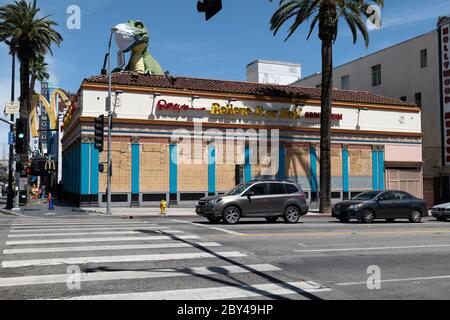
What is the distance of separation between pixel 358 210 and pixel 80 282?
597 inches

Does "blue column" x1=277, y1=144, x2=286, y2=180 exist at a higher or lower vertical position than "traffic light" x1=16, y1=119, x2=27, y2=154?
lower

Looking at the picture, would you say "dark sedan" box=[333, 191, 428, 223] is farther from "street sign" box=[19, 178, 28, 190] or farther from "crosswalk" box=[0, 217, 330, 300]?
"street sign" box=[19, 178, 28, 190]

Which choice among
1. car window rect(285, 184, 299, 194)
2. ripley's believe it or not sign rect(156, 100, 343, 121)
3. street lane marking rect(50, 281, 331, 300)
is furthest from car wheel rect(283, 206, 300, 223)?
ripley's believe it or not sign rect(156, 100, 343, 121)

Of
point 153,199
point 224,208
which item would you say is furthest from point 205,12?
point 153,199

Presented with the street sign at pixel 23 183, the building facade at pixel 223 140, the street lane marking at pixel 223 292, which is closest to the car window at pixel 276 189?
the street lane marking at pixel 223 292

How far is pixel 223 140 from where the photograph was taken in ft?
105

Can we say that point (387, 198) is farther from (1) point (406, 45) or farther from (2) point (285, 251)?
(1) point (406, 45)

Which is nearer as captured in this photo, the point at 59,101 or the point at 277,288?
the point at 277,288

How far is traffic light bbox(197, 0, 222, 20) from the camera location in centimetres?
932

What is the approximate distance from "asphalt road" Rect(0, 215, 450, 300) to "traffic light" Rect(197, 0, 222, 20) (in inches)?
197

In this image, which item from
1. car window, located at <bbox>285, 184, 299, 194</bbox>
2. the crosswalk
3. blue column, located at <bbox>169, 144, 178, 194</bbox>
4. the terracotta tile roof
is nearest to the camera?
the crosswalk

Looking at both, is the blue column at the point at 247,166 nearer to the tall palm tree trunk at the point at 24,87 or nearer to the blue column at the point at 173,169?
the blue column at the point at 173,169
